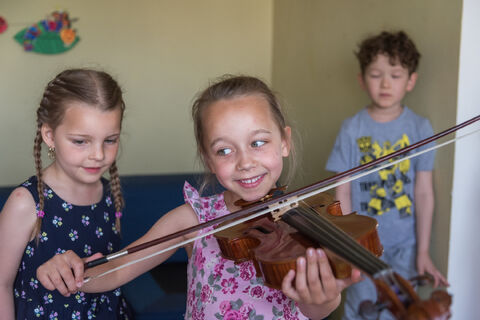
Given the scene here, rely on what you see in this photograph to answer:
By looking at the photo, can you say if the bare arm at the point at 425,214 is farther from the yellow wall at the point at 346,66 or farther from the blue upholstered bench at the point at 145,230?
the blue upholstered bench at the point at 145,230

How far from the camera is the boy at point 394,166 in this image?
192 cm

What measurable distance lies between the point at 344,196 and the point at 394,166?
21 cm

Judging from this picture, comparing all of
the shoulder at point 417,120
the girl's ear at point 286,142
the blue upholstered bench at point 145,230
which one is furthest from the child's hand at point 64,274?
the shoulder at point 417,120

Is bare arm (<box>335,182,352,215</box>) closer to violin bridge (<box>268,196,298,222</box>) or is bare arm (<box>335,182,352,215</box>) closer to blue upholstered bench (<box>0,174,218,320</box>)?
blue upholstered bench (<box>0,174,218,320</box>)

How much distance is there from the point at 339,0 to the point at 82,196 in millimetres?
1656

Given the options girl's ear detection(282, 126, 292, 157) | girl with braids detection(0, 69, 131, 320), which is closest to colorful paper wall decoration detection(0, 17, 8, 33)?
girl with braids detection(0, 69, 131, 320)

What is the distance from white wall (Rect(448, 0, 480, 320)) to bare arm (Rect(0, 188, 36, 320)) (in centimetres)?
127

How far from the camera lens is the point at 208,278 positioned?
123 centimetres

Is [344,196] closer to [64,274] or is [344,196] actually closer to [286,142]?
[286,142]

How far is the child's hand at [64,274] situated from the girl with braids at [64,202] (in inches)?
13.8

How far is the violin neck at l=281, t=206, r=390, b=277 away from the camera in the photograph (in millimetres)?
791

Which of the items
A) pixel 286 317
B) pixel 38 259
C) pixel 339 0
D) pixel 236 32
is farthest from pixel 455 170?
pixel 236 32

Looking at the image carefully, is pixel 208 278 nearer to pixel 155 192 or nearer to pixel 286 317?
pixel 286 317

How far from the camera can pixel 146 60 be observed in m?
3.33
